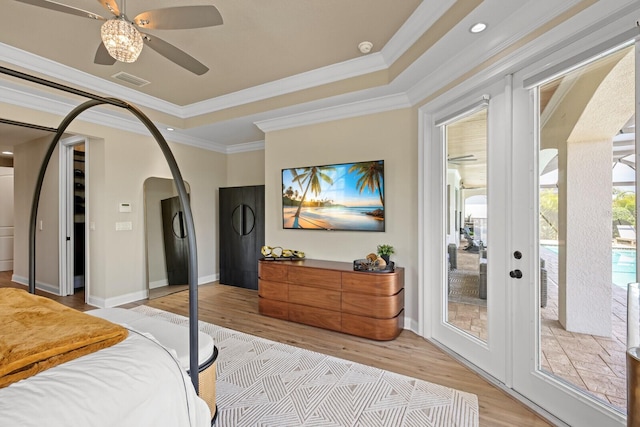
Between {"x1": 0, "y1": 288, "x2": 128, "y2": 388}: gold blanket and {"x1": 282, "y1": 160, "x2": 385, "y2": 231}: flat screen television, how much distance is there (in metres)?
2.57

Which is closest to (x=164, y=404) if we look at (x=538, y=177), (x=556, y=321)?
(x=556, y=321)

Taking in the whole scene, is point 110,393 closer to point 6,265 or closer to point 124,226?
point 124,226

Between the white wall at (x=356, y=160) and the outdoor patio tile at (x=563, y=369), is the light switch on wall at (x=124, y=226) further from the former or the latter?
the outdoor patio tile at (x=563, y=369)

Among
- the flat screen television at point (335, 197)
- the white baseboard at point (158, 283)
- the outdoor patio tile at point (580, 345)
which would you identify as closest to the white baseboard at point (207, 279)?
the white baseboard at point (158, 283)

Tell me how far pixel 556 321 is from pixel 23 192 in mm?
7304

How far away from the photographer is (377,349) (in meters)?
2.74

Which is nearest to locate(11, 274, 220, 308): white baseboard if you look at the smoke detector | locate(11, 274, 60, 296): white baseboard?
locate(11, 274, 60, 296): white baseboard

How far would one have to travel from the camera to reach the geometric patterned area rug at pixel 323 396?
5.95ft

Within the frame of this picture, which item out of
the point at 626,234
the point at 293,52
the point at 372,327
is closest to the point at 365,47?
the point at 293,52

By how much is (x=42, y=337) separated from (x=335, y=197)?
9.29ft

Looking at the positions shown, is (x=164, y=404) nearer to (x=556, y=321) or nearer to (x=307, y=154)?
(x=556, y=321)

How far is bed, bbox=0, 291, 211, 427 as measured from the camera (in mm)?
828

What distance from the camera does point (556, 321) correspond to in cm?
186

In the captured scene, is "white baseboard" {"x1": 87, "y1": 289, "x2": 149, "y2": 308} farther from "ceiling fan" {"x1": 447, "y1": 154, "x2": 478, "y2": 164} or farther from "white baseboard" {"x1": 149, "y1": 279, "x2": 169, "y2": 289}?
"ceiling fan" {"x1": 447, "y1": 154, "x2": 478, "y2": 164}
